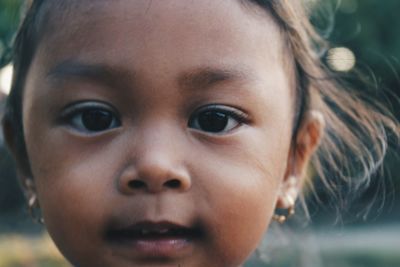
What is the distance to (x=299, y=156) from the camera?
2.25 m

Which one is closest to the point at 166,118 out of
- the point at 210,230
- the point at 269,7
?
the point at 210,230

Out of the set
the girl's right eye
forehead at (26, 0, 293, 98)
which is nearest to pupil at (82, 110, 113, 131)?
the girl's right eye

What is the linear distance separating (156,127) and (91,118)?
19 cm

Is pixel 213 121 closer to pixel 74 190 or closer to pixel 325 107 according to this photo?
pixel 74 190

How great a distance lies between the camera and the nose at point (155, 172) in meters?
1.68

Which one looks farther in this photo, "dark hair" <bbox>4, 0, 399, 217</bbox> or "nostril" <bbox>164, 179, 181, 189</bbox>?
"dark hair" <bbox>4, 0, 399, 217</bbox>

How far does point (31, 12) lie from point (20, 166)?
46 centimetres

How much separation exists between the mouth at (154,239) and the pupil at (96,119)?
0.25 metres

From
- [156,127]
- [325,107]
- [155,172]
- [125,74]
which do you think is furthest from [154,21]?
[325,107]

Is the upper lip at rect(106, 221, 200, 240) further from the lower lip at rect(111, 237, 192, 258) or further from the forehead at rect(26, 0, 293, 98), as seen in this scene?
the forehead at rect(26, 0, 293, 98)

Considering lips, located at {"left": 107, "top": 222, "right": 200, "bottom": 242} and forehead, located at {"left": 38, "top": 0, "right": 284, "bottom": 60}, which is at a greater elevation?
forehead, located at {"left": 38, "top": 0, "right": 284, "bottom": 60}

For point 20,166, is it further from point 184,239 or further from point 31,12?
point 184,239

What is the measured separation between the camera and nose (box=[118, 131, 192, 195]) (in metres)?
1.68

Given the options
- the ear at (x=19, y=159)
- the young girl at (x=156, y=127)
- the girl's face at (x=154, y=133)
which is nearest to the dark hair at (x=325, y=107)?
the ear at (x=19, y=159)
